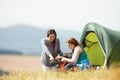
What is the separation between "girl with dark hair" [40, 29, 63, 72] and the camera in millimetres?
6273

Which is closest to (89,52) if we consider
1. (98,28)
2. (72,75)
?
(98,28)

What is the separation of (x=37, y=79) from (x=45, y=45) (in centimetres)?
105

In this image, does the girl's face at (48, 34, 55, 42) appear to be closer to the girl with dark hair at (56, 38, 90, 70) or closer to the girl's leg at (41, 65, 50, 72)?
the girl with dark hair at (56, 38, 90, 70)

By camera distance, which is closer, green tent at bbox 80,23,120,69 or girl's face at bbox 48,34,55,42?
girl's face at bbox 48,34,55,42

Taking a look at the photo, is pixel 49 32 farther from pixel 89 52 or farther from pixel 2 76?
pixel 89 52

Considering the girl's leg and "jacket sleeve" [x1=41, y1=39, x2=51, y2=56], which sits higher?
"jacket sleeve" [x1=41, y1=39, x2=51, y2=56]

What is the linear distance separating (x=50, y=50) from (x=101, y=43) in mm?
1525

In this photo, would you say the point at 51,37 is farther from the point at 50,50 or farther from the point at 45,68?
the point at 45,68

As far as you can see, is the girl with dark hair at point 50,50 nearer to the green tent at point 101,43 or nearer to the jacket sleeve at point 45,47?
the jacket sleeve at point 45,47

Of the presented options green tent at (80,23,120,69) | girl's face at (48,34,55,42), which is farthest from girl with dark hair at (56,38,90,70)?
green tent at (80,23,120,69)

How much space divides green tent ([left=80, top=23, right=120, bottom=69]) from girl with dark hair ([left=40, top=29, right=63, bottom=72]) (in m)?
1.22

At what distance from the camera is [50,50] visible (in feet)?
21.1

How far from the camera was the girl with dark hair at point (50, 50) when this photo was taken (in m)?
6.27

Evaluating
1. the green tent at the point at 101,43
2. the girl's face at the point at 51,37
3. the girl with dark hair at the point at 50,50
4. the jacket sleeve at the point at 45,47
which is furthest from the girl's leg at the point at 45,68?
the green tent at the point at 101,43
